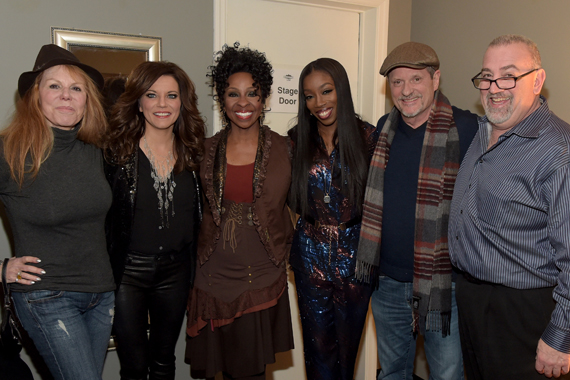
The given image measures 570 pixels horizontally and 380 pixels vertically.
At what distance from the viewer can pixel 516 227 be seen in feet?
5.67

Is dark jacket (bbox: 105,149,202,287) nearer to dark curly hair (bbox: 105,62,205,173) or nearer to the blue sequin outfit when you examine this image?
dark curly hair (bbox: 105,62,205,173)

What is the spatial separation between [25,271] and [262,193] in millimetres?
1137

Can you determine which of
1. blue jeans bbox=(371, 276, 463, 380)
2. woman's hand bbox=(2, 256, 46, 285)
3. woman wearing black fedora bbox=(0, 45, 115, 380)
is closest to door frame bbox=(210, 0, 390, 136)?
blue jeans bbox=(371, 276, 463, 380)

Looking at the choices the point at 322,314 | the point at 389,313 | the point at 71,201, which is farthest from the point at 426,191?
the point at 71,201

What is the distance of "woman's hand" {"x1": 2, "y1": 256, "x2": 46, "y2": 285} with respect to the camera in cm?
181

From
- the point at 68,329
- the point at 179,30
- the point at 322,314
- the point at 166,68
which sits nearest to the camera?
the point at 68,329

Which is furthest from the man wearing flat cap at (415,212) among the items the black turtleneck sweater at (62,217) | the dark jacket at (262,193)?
A: the black turtleneck sweater at (62,217)

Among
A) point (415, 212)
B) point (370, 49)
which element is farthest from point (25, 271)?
point (370, 49)

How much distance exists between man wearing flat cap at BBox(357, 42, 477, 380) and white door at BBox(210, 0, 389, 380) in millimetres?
1026

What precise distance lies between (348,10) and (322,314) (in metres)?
2.18

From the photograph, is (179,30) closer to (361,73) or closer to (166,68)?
(166,68)

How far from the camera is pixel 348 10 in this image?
10.9 ft

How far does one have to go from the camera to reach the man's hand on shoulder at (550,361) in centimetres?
162

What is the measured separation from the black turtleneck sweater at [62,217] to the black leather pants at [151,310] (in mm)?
193
